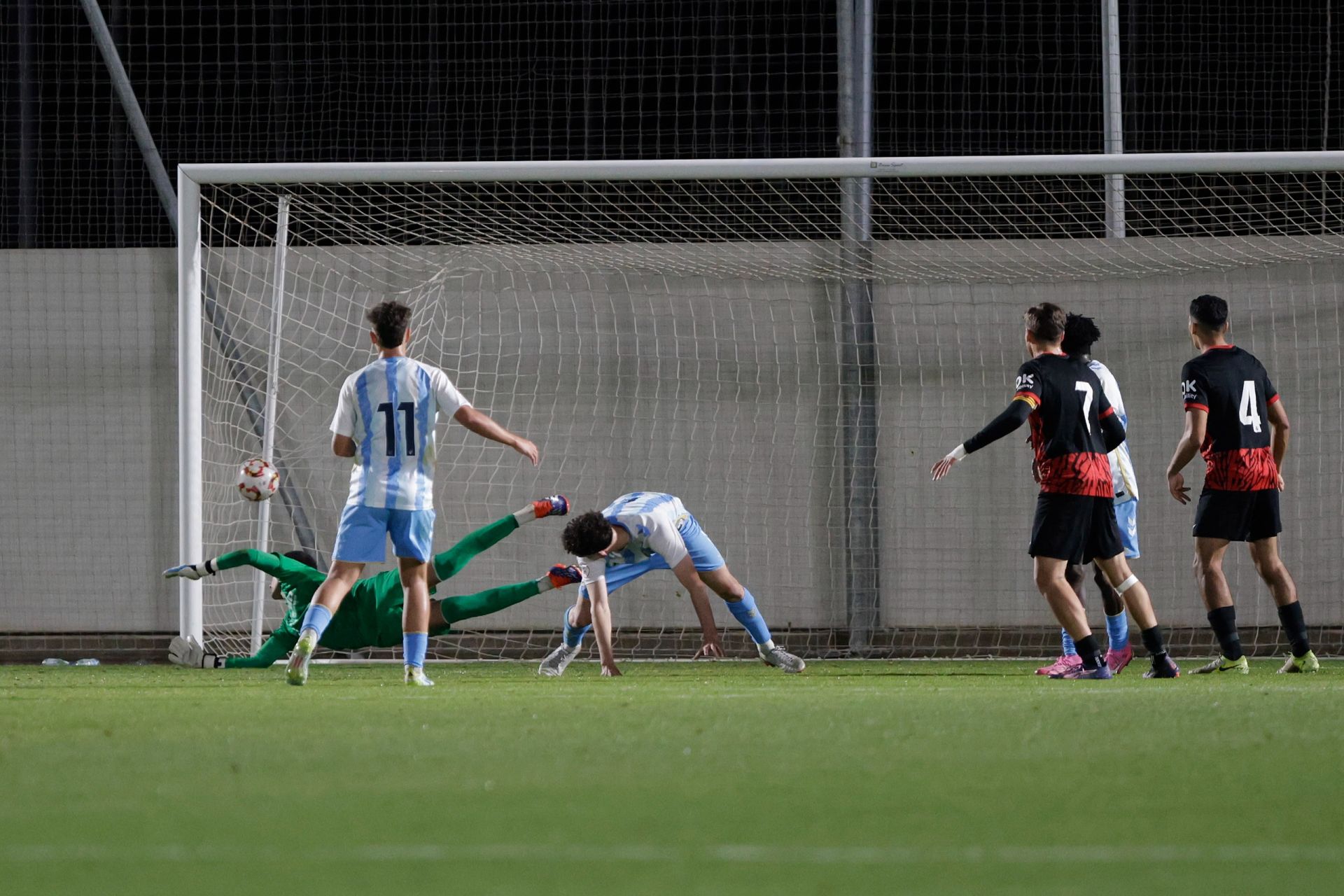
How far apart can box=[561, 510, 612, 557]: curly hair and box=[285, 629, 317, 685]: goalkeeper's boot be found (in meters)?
1.30

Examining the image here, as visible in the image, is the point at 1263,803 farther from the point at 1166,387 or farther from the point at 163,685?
the point at 1166,387

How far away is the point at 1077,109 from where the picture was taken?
40.1 ft

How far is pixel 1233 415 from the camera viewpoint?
7.29 meters

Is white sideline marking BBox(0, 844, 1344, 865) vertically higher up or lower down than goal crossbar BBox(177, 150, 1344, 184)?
lower down

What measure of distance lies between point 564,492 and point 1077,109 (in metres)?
5.04

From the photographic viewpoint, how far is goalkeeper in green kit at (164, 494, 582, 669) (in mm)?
7785

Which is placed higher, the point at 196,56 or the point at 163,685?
the point at 196,56

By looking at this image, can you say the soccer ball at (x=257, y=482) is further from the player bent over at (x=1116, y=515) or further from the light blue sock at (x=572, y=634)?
the player bent over at (x=1116, y=515)

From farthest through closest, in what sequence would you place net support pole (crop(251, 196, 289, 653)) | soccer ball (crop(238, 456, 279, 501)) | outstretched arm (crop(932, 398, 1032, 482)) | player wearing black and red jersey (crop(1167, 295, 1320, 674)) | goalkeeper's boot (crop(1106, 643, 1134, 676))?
net support pole (crop(251, 196, 289, 653)), soccer ball (crop(238, 456, 279, 501)), goalkeeper's boot (crop(1106, 643, 1134, 676)), player wearing black and red jersey (crop(1167, 295, 1320, 674)), outstretched arm (crop(932, 398, 1032, 482))

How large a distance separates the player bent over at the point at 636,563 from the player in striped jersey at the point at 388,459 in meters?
0.93

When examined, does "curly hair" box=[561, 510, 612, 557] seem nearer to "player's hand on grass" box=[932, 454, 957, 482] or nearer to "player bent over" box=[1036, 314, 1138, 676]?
"player's hand on grass" box=[932, 454, 957, 482]

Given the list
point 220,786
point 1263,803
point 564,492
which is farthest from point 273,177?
point 1263,803

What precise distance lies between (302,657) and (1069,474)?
318cm

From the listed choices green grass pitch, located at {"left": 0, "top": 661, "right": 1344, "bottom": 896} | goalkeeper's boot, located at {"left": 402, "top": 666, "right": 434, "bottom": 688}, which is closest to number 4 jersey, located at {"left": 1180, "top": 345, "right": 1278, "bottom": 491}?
green grass pitch, located at {"left": 0, "top": 661, "right": 1344, "bottom": 896}
